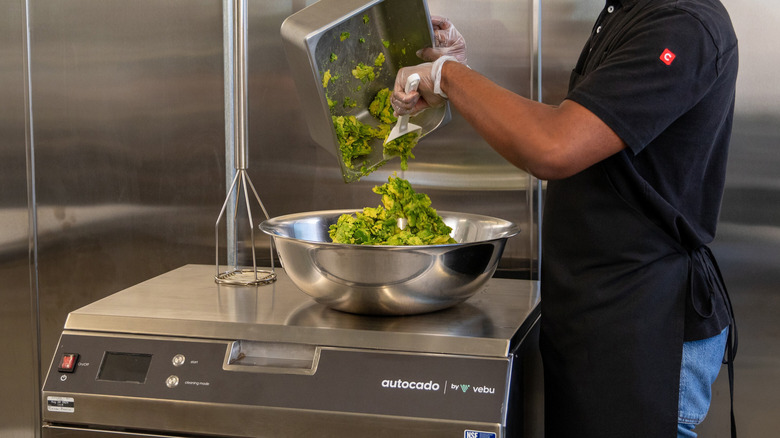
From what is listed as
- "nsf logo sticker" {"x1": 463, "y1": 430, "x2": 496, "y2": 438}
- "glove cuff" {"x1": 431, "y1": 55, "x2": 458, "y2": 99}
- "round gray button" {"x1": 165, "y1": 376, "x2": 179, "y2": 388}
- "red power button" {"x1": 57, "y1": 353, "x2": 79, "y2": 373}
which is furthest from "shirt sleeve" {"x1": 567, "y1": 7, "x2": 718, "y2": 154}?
"red power button" {"x1": 57, "y1": 353, "x2": 79, "y2": 373}

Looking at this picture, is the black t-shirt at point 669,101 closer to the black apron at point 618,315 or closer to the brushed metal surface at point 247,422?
the black apron at point 618,315

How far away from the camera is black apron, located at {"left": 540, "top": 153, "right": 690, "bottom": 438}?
4.28 ft

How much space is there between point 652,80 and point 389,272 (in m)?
0.51

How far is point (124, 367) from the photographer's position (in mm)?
1436

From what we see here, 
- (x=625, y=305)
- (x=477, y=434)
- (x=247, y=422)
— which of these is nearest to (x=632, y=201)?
(x=625, y=305)

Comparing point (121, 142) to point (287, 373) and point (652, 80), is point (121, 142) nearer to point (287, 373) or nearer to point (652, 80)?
point (287, 373)

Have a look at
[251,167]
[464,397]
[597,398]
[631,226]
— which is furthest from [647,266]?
[251,167]

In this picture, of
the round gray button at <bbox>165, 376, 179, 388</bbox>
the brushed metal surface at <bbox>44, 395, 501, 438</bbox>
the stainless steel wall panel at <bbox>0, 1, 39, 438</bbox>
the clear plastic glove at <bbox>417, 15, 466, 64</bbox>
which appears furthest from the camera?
the stainless steel wall panel at <bbox>0, 1, 39, 438</bbox>

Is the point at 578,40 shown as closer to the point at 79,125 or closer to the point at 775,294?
the point at 775,294

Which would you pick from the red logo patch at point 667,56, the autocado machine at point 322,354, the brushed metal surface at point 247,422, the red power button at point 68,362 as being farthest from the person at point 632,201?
the red power button at point 68,362

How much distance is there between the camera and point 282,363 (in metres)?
1.41

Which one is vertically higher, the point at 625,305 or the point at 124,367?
the point at 625,305

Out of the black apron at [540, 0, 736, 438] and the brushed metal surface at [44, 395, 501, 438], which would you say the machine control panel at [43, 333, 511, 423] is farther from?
the black apron at [540, 0, 736, 438]

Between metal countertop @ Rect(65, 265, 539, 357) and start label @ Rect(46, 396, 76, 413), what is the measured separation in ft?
0.43
